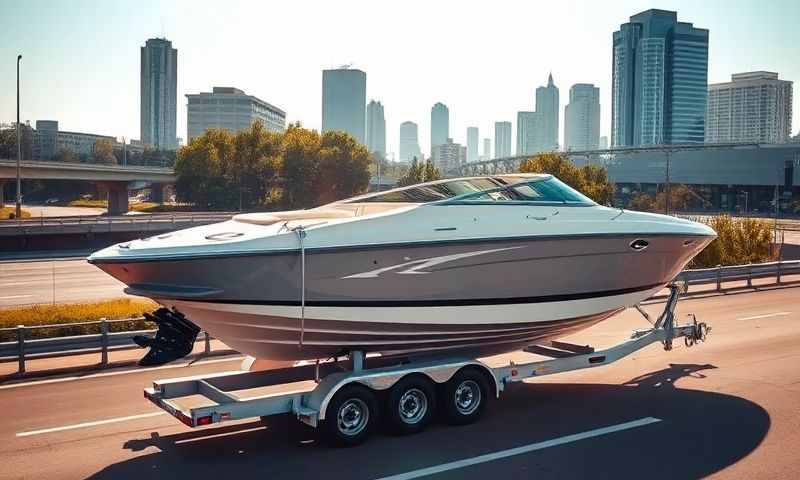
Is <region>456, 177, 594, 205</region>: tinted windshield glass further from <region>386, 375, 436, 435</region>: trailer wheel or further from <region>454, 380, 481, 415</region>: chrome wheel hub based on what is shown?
<region>386, 375, 436, 435</region>: trailer wheel

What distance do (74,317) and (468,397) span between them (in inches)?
409

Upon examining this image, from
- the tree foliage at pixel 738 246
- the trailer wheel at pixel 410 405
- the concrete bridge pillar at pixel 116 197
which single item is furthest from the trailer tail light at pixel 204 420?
the concrete bridge pillar at pixel 116 197

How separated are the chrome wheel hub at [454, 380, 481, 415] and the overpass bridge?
61.8 metres

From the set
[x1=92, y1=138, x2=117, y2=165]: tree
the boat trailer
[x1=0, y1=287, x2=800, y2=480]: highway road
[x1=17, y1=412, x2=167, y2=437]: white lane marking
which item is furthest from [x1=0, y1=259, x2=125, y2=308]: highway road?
[x1=92, y1=138, x2=117, y2=165]: tree

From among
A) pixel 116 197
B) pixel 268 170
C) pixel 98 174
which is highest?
pixel 268 170

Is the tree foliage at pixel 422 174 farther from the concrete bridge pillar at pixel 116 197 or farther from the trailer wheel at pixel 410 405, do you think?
the trailer wheel at pixel 410 405

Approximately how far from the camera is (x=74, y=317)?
1728 cm

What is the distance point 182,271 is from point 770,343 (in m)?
11.5

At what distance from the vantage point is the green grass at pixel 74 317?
15.7m

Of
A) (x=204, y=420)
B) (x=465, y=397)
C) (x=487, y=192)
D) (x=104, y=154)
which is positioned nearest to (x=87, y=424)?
(x=204, y=420)

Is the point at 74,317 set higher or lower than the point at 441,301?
lower

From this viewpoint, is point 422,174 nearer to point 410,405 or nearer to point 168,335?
point 410,405

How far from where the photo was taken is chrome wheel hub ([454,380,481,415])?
10.1 m

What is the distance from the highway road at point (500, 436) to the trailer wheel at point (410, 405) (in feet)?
0.50
